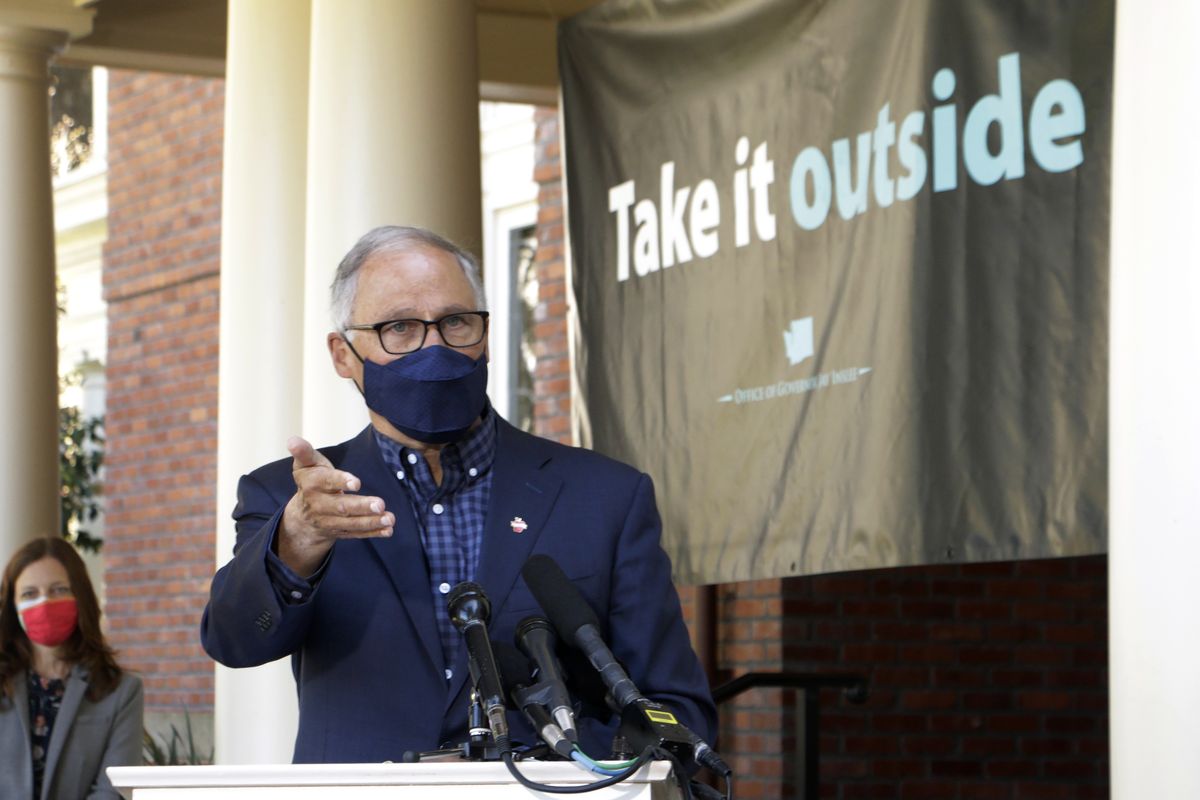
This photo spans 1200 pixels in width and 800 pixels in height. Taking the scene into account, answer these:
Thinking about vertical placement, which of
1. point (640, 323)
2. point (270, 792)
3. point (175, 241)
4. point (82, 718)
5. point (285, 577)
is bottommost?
point (82, 718)

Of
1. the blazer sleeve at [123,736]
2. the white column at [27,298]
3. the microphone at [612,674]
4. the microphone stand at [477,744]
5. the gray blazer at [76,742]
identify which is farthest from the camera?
the white column at [27,298]

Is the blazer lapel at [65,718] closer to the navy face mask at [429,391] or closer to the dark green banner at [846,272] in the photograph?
the dark green banner at [846,272]

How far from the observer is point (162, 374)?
39.8ft

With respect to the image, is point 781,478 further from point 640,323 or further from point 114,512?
point 114,512

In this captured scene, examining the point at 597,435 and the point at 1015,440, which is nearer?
the point at 1015,440

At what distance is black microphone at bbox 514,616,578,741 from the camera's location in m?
2.30

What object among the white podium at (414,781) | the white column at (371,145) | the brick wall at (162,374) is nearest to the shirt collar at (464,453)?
the white podium at (414,781)

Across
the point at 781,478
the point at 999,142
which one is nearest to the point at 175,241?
the point at 781,478

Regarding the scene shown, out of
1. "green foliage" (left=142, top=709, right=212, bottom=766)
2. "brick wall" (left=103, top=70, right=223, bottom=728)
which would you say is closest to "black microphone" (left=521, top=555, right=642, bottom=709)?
"green foliage" (left=142, top=709, right=212, bottom=766)

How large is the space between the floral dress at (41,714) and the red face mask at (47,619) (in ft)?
0.39

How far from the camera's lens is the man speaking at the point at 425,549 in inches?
114

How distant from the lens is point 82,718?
19.1 ft

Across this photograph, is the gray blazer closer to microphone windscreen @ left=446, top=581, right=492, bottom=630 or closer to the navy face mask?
the navy face mask

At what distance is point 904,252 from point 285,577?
244 centimetres
